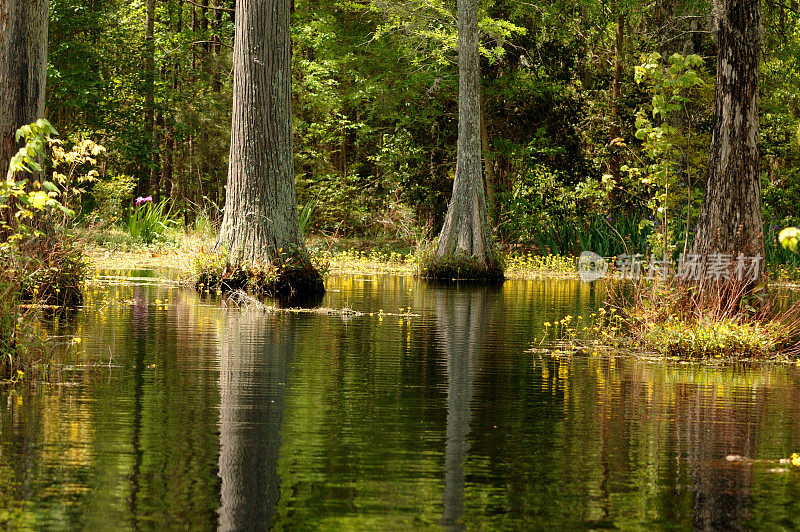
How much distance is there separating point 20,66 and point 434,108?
862 inches

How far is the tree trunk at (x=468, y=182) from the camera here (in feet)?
78.6

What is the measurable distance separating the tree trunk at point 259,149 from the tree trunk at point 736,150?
7424 millimetres

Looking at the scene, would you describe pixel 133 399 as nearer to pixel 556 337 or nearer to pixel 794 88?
pixel 556 337

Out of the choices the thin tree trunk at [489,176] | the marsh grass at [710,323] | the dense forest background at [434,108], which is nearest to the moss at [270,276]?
the marsh grass at [710,323]

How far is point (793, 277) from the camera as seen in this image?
2567cm

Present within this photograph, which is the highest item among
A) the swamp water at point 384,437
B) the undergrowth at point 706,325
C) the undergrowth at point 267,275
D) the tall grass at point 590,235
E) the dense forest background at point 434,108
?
the dense forest background at point 434,108

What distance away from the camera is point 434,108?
34.2 m

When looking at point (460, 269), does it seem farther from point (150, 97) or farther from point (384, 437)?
point (384, 437)

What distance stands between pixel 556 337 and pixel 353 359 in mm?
3279

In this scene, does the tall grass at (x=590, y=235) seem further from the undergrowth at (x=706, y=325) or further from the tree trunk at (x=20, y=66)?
the tree trunk at (x=20, y=66)

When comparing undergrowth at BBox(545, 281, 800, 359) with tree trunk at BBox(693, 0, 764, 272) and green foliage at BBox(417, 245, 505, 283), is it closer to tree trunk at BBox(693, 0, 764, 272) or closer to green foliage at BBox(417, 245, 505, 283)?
tree trunk at BBox(693, 0, 764, 272)

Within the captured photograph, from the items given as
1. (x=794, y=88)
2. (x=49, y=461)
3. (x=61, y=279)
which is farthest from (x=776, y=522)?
(x=794, y=88)

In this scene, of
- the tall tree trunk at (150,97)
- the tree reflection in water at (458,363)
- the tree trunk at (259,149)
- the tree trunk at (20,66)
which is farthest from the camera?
the tall tree trunk at (150,97)

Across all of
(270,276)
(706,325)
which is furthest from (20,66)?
(706,325)
